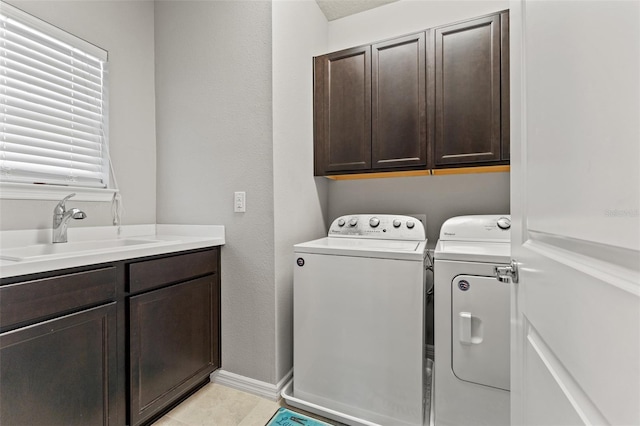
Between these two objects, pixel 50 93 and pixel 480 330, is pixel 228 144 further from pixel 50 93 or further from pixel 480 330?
pixel 480 330

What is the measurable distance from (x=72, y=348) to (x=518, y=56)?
1.82 meters

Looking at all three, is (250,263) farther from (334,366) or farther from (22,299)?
(22,299)

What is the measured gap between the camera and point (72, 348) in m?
1.10

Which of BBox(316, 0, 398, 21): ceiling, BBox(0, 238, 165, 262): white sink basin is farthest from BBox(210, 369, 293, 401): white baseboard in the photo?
BBox(316, 0, 398, 21): ceiling

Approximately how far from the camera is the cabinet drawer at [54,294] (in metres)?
0.94

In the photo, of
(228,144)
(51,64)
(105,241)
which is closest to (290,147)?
(228,144)

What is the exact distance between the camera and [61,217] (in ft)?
4.86

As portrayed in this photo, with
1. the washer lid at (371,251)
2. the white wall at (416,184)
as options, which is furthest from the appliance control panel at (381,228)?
the white wall at (416,184)

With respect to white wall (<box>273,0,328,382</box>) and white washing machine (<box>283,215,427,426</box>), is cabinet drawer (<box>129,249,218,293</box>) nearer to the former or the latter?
white wall (<box>273,0,328,382</box>)

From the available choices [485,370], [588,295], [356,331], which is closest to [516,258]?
[588,295]

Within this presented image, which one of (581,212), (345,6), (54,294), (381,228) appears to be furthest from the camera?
(345,6)

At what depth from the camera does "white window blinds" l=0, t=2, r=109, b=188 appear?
1407 mm

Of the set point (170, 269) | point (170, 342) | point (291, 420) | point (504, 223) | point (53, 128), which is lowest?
point (291, 420)

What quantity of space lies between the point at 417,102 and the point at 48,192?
2223mm
